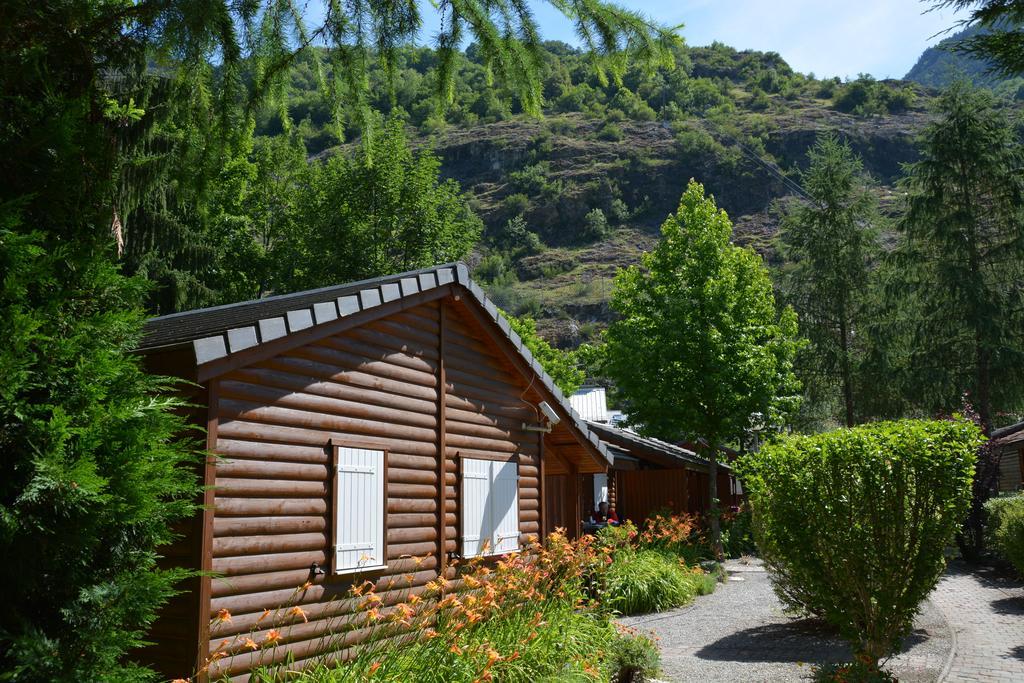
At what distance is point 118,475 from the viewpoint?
3.56 m

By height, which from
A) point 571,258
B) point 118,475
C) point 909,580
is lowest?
point 909,580

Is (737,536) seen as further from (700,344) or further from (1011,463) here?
(1011,463)

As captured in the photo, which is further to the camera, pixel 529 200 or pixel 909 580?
pixel 529 200

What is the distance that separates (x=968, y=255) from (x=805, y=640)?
19156mm

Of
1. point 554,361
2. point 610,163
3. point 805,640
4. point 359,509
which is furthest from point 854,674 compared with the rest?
point 610,163

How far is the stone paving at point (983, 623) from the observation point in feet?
29.5

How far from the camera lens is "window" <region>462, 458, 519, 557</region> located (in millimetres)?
9602

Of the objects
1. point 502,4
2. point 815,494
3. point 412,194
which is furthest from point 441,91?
point 412,194

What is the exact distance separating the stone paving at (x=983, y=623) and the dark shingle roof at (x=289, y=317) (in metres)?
5.72

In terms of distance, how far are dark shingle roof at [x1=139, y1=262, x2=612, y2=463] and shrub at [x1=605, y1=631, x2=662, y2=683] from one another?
3.72 metres

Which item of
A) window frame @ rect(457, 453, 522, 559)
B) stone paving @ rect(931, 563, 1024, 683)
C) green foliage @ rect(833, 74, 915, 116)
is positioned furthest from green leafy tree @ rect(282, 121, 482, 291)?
green foliage @ rect(833, 74, 915, 116)

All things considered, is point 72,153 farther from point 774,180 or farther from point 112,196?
point 774,180

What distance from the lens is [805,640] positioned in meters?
11.0

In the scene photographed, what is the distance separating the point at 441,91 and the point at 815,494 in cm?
566
